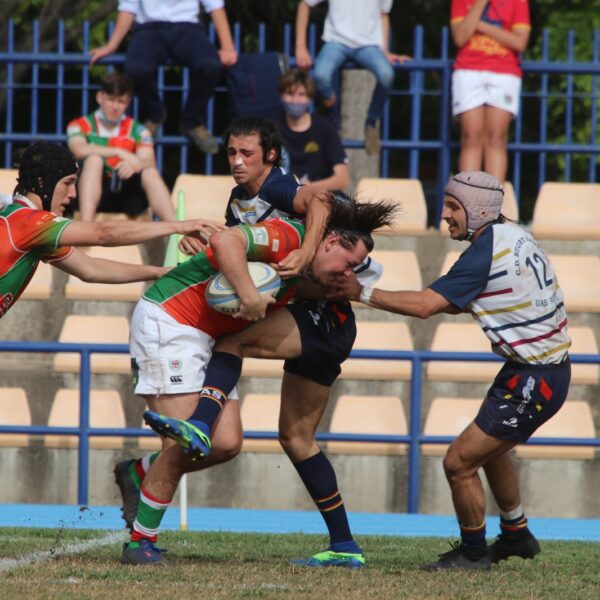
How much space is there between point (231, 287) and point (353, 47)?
581 centimetres

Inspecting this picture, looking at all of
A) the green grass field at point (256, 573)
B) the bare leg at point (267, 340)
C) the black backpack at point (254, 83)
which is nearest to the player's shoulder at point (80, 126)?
the black backpack at point (254, 83)

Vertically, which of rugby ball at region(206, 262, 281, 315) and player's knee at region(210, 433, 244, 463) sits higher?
rugby ball at region(206, 262, 281, 315)

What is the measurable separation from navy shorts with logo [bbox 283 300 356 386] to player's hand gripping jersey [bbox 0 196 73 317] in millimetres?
1169

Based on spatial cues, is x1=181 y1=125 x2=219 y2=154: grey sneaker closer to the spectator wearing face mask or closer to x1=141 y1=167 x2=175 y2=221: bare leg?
x1=141 y1=167 x2=175 y2=221: bare leg

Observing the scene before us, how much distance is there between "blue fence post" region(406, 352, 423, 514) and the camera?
31.4 feet

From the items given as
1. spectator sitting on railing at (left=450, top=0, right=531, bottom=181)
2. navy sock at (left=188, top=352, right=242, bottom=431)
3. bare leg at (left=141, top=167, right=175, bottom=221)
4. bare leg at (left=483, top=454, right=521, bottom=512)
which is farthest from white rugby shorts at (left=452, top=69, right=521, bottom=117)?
navy sock at (left=188, top=352, right=242, bottom=431)

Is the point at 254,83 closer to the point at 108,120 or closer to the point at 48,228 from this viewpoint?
the point at 108,120

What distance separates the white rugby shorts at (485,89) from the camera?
11.5 metres

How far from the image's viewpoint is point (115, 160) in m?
11.1

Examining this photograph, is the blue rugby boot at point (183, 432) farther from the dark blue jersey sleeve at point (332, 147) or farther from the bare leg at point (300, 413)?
the dark blue jersey sleeve at point (332, 147)

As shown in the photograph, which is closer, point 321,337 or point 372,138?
point 321,337

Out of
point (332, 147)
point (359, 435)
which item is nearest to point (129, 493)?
point (359, 435)

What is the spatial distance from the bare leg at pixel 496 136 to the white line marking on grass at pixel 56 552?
4861mm

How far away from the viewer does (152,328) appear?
6.57 m
